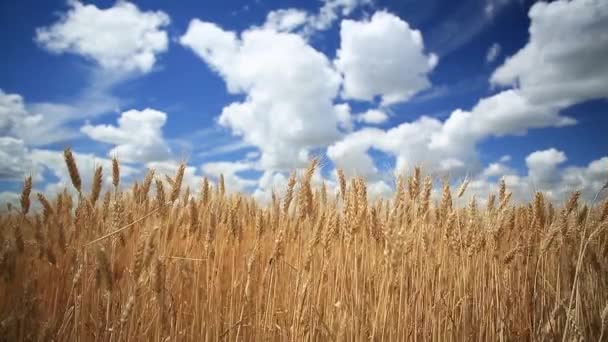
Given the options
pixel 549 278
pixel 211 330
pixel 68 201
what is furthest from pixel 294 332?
pixel 68 201

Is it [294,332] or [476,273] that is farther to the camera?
[476,273]

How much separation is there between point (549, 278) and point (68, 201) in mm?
5274

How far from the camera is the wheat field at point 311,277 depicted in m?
2.28

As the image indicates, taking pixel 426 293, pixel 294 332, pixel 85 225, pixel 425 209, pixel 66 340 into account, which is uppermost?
pixel 425 209

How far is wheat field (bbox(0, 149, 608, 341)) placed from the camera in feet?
7.47

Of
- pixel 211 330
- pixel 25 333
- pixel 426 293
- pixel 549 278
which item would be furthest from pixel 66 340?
pixel 549 278

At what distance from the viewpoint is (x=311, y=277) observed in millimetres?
2604

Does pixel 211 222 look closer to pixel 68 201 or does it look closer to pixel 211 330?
pixel 211 330

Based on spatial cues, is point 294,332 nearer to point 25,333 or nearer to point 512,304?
point 25,333

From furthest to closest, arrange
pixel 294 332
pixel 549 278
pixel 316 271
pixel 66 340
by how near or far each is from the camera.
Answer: pixel 549 278 < pixel 316 271 < pixel 66 340 < pixel 294 332

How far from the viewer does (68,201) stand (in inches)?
184

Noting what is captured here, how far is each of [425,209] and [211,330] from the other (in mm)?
1784

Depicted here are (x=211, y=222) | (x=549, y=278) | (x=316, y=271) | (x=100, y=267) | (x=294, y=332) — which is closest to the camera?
(x=100, y=267)

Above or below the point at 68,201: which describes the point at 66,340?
below
